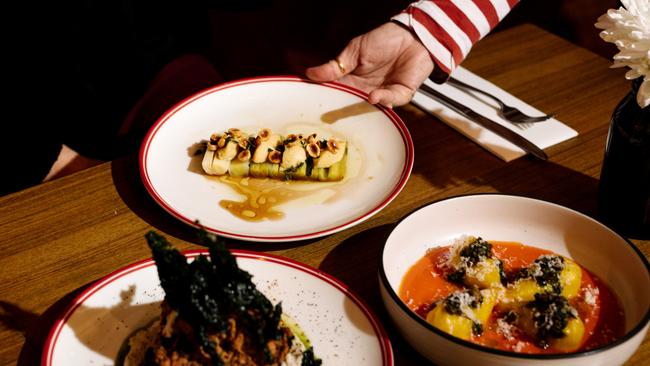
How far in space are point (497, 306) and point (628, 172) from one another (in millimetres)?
400

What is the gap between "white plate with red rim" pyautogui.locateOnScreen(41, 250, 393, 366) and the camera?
97 centimetres

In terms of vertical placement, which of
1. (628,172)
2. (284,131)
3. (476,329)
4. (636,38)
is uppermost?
(636,38)

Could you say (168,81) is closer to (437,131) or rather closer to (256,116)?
(256,116)

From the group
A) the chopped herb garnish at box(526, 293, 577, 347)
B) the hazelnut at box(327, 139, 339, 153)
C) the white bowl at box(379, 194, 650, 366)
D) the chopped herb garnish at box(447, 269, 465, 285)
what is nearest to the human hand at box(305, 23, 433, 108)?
the hazelnut at box(327, 139, 339, 153)

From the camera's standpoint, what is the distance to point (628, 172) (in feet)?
4.00

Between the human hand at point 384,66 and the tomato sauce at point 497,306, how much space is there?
1.84 feet

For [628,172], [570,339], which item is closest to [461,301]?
[570,339]

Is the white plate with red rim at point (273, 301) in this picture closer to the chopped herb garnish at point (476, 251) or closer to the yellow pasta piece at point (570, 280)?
the chopped herb garnish at point (476, 251)

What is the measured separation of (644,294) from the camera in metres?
1.02

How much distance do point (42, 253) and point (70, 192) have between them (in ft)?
0.63

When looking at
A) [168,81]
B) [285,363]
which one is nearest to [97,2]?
[168,81]

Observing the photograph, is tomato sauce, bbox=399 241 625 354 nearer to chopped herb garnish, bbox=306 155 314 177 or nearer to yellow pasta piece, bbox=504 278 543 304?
yellow pasta piece, bbox=504 278 543 304

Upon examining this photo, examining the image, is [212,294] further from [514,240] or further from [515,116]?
[515,116]

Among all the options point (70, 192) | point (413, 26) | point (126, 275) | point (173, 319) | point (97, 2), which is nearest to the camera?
point (173, 319)
